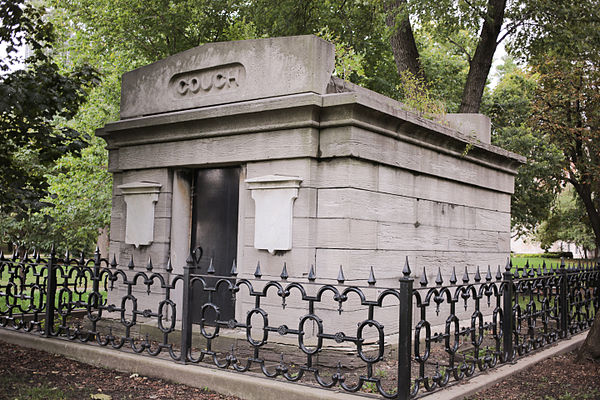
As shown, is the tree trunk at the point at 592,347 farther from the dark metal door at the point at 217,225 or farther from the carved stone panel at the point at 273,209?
the dark metal door at the point at 217,225

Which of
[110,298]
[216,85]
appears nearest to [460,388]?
[216,85]

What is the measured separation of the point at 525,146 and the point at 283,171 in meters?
11.7

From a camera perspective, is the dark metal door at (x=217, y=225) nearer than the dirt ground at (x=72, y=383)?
No

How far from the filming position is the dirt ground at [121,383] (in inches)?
200

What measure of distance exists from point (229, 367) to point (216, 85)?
362cm

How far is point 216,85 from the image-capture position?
23.8 ft

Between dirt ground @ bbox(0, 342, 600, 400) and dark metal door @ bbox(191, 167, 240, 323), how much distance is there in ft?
5.46

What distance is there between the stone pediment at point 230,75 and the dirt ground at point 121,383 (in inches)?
137

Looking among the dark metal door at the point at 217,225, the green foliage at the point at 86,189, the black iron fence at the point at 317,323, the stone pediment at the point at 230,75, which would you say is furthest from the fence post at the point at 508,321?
the green foliage at the point at 86,189

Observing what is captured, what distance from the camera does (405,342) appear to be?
14.4ft

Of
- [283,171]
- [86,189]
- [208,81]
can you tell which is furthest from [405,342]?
[86,189]

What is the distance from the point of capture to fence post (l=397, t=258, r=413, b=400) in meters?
4.32

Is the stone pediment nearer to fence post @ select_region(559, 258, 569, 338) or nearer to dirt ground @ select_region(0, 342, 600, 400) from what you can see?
dirt ground @ select_region(0, 342, 600, 400)

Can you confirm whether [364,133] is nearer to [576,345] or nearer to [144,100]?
[144,100]
